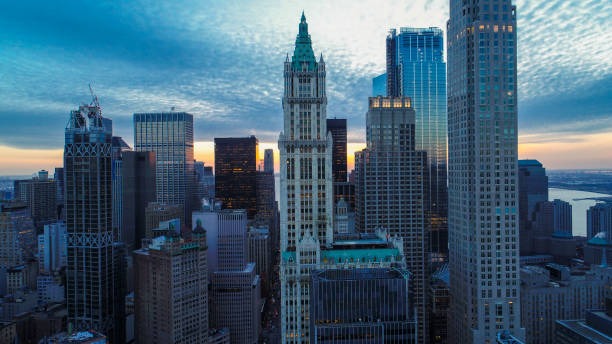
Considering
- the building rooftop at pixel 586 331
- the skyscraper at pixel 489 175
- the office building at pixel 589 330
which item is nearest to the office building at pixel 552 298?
the office building at pixel 589 330

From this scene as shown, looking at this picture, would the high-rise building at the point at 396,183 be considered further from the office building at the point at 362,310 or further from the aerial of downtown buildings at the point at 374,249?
the office building at the point at 362,310

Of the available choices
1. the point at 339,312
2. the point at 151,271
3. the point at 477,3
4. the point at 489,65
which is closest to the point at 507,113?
the point at 489,65

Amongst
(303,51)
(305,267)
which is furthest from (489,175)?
(303,51)

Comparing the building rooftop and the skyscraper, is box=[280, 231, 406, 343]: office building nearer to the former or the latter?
the skyscraper

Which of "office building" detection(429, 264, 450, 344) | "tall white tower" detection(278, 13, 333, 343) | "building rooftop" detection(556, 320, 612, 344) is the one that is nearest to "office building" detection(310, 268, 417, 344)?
"tall white tower" detection(278, 13, 333, 343)

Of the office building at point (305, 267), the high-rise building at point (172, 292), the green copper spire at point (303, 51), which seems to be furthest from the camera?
the high-rise building at point (172, 292)

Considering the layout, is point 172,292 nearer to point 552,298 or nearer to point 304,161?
point 304,161
